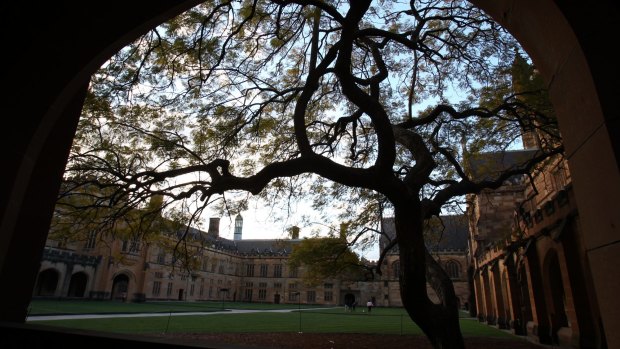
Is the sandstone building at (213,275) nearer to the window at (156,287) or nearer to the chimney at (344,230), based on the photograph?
the window at (156,287)

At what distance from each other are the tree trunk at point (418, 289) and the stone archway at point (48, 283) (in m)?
44.4

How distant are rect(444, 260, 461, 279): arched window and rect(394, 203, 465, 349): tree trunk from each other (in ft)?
188

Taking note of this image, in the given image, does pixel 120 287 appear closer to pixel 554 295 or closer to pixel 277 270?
pixel 277 270

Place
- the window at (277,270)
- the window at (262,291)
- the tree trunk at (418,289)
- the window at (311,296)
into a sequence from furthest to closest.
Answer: the window at (277,270)
the window at (262,291)
the window at (311,296)
the tree trunk at (418,289)

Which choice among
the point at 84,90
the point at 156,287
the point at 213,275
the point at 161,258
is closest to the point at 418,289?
the point at 84,90

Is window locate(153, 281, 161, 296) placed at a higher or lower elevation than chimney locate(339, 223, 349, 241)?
lower

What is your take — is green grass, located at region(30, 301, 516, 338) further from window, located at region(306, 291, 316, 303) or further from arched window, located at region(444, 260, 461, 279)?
window, located at region(306, 291, 316, 303)

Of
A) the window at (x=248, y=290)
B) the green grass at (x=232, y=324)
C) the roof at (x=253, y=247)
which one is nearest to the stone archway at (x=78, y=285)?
the green grass at (x=232, y=324)

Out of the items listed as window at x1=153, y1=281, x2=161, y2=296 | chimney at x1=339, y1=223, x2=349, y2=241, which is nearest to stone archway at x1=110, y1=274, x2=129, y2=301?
window at x1=153, y1=281, x2=161, y2=296

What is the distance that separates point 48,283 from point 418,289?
4665 centimetres

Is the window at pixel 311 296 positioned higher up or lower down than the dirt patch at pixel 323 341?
higher up

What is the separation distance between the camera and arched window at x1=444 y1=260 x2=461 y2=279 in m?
59.3

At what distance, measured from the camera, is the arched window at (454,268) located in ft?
194

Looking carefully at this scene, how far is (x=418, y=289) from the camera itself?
7258 millimetres
